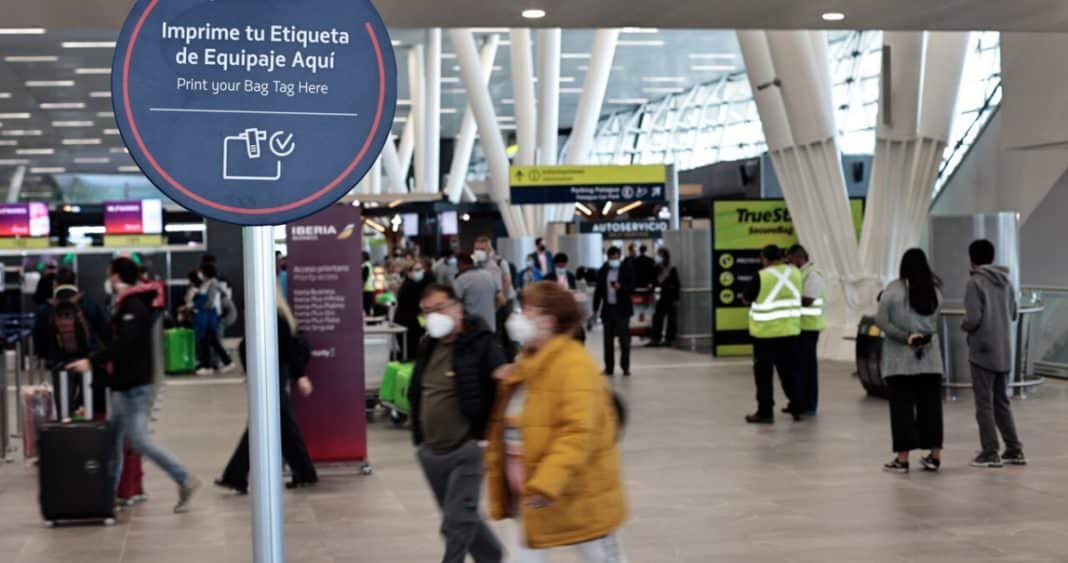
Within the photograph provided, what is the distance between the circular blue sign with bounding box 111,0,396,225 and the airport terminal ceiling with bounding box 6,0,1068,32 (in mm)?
7867

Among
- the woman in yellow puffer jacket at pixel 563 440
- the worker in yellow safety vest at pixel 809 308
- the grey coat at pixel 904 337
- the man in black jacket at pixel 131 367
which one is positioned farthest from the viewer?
the worker in yellow safety vest at pixel 809 308

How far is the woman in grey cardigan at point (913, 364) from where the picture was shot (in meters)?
10.5

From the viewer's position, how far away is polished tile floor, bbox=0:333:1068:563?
26.7 feet

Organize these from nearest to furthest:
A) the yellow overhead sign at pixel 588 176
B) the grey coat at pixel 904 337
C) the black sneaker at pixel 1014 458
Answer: the grey coat at pixel 904 337 < the black sneaker at pixel 1014 458 < the yellow overhead sign at pixel 588 176

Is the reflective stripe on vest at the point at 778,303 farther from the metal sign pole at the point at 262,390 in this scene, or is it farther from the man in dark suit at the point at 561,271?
the metal sign pole at the point at 262,390

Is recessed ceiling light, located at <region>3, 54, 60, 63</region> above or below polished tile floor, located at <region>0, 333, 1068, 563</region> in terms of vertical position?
above

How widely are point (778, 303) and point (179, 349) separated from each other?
11.5 meters

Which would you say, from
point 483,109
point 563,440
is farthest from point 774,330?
point 483,109

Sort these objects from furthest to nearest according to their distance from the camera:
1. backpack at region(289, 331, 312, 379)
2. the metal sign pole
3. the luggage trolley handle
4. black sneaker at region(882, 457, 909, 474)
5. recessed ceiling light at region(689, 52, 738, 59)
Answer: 1. recessed ceiling light at region(689, 52, 738, 59)
2. the luggage trolley handle
3. black sneaker at region(882, 457, 909, 474)
4. backpack at region(289, 331, 312, 379)
5. the metal sign pole

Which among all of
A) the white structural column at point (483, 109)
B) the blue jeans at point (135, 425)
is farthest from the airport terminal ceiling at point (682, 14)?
the white structural column at point (483, 109)

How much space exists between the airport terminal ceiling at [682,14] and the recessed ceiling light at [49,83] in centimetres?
3512

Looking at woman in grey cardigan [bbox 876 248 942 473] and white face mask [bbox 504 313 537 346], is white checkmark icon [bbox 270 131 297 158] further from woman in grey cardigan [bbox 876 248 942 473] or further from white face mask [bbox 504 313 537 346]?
woman in grey cardigan [bbox 876 248 942 473]

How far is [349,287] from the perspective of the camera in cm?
1119

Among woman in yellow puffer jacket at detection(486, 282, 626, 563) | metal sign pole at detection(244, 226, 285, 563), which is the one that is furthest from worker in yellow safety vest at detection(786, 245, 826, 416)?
metal sign pole at detection(244, 226, 285, 563)
